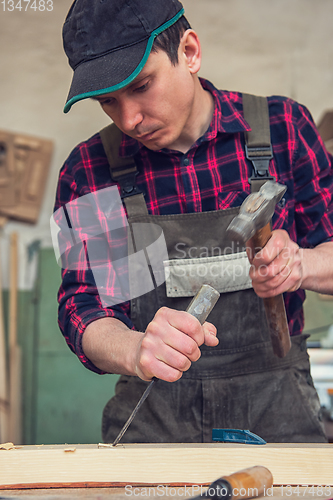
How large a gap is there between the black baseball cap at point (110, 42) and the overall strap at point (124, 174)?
1.05 feet

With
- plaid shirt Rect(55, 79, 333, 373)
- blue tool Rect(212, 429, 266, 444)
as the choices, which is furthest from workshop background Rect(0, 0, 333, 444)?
blue tool Rect(212, 429, 266, 444)

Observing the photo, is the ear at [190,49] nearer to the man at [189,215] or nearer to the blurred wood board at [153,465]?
the man at [189,215]

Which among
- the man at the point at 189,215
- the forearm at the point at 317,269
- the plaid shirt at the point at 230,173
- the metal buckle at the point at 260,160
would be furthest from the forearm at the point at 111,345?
the metal buckle at the point at 260,160

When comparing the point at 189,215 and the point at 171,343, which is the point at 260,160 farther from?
the point at 171,343

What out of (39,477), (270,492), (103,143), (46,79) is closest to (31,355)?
(46,79)

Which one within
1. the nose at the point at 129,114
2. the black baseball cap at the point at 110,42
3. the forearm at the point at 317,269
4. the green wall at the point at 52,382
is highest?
the black baseball cap at the point at 110,42

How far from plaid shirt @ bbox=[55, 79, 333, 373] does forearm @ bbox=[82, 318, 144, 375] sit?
7.4 inches

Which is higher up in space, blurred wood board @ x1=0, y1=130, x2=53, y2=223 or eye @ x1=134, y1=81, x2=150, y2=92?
blurred wood board @ x1=0, y1=130, x2=53, y2=223

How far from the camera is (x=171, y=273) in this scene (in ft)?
A: 4.73

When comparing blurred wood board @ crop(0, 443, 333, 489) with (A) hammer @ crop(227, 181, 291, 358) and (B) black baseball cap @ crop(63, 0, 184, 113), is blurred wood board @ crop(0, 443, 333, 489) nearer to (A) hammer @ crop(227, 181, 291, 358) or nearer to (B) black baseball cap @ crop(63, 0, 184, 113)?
(A) hammer @ crop(227, 181, 291, 358)

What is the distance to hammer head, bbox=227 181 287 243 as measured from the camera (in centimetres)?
103

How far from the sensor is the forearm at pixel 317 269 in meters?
1.31

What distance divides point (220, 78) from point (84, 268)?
86.7 inches

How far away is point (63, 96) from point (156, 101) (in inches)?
87.0
